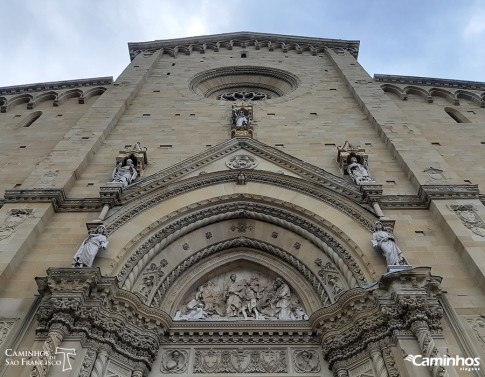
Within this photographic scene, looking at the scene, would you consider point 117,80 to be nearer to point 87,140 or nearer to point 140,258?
point 87,140

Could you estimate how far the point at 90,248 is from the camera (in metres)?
8.14

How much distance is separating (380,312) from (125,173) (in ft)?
22.7

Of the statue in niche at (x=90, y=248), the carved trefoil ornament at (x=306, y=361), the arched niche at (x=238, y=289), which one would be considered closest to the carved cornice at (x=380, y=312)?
the carved trefoil ornament at (x=306, y=361)

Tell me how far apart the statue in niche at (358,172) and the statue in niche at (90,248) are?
5869mm

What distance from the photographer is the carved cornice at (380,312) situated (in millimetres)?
6973

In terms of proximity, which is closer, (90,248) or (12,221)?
(90,248)

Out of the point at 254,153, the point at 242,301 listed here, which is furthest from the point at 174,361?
the point at 254,153

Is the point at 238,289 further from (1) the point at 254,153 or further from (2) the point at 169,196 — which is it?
(1) the point at 254,153

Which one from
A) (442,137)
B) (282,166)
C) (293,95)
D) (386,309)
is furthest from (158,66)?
(386,309)

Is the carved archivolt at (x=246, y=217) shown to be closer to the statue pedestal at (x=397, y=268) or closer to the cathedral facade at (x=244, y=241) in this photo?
the cathedral facade at (x=244, y=241)

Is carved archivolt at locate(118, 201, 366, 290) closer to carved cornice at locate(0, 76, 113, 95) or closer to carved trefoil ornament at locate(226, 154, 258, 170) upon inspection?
carved trefoil ornament at locate(226, 154, 258, 170)

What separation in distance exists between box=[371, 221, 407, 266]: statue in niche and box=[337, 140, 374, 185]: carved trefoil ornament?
226 cm

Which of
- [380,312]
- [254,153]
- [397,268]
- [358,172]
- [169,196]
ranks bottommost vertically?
[380,312]

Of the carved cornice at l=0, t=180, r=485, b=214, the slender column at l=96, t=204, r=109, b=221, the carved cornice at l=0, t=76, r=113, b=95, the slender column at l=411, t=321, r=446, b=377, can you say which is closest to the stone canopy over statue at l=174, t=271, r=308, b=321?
the carved cornice at l=0, t=180, r=485, b=214
